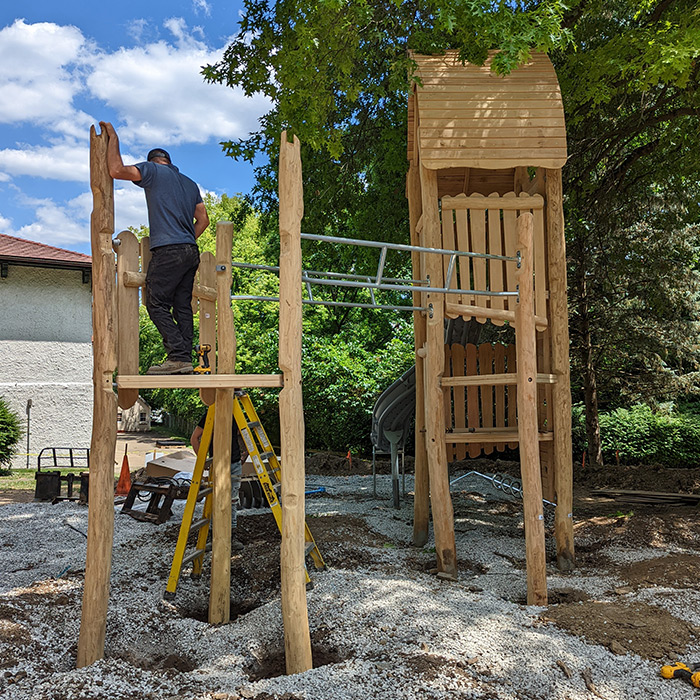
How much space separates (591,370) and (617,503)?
373cm

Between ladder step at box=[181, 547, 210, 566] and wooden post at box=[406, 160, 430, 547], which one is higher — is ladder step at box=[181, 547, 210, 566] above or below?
below

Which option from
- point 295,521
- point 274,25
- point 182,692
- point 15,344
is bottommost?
point 182,692

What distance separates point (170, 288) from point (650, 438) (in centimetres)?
1376

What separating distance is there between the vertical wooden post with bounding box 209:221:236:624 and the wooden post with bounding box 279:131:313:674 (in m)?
1.37

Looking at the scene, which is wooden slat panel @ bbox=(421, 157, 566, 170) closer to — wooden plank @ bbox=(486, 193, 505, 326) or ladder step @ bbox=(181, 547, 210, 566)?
wooden plank @ bbox=(486, 193, 505, 326)

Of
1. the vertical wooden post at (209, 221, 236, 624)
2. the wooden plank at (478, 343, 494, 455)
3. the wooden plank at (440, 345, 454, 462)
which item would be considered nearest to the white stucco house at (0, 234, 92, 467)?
the wooden plank at (440, 345, 454, 462)

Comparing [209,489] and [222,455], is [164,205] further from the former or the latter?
A: [209,489]

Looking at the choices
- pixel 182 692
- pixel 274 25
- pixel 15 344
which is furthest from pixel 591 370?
pixel 15 344

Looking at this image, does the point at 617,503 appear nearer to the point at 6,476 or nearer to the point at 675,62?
the point at 675,62

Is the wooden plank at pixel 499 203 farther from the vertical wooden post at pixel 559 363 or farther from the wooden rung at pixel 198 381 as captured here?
the wooden rung at pixel 198 381

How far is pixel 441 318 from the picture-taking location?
7.12 metres

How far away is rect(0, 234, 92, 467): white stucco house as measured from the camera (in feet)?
62.8

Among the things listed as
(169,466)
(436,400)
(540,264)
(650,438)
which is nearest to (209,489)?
(436,400)

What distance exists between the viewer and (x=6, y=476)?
1608 centimetres
